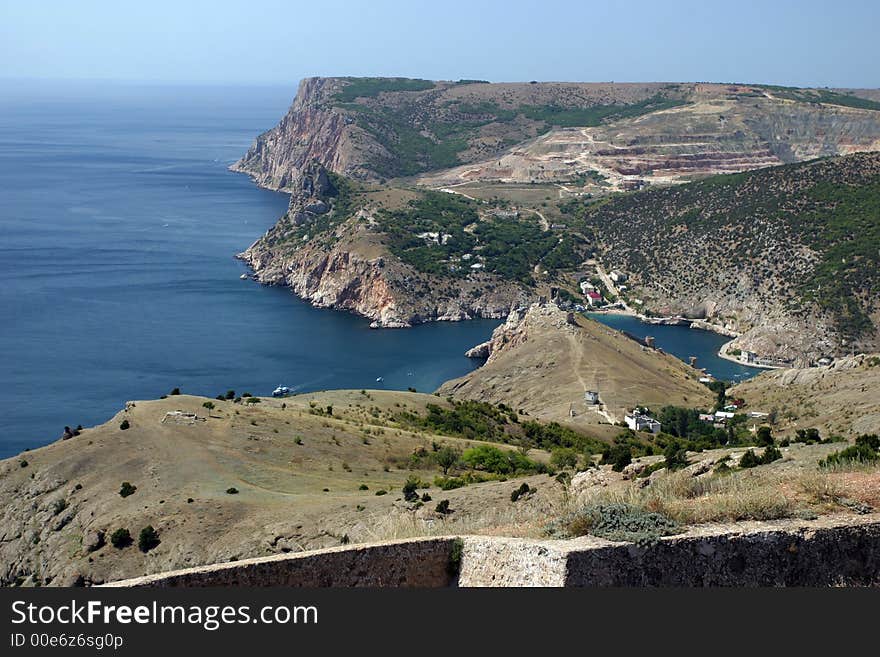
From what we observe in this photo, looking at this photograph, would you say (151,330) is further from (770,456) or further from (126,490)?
(770,456)

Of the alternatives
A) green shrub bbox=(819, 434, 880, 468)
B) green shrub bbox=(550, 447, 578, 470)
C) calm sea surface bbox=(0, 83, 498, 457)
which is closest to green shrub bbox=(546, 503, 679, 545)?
green shrub bbox=(819, 434, 880, 468)

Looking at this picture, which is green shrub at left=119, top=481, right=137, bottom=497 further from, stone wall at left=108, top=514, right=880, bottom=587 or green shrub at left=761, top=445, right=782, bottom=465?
stone wall at left=108, top=514, right=880, bottom=587

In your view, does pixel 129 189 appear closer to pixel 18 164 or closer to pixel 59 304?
pixel 18 164

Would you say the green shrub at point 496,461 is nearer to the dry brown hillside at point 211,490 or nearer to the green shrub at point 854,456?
the dry brown hillside at point 211,490

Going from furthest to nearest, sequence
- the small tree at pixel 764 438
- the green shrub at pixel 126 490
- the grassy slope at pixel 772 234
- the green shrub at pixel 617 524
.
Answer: the grassy slope at pixel 772 234, the small tree at pixel 764 438, the green shrub at pixel 126 490, the green shrub at pixel 617 524

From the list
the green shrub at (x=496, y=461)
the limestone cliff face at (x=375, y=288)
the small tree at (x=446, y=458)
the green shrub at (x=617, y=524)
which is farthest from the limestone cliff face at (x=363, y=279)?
the green shrub at (x=617, y=524)
